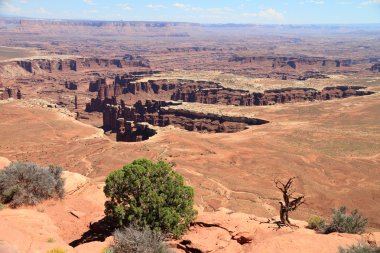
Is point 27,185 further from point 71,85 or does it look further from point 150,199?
point 71,85

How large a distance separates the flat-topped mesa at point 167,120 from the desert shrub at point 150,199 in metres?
48.8

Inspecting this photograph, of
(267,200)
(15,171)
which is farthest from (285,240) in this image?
(267,200)

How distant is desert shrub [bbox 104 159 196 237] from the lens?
1903cm

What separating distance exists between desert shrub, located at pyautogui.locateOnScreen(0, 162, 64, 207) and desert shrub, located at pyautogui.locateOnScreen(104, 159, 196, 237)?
436 cm

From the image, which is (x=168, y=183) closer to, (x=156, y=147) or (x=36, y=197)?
(x=36, y=197)

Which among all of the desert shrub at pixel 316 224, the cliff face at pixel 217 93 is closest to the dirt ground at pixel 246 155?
the desert shrub at pixel 316 224

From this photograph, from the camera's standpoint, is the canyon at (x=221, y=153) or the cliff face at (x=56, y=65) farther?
the cliff face at (x=56, y=65)

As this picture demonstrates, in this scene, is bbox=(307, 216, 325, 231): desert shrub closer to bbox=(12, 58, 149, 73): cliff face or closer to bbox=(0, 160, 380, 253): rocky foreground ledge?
bbox=(0, 160, 380, 253): rocky foreground ledge

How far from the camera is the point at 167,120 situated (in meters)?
82.8

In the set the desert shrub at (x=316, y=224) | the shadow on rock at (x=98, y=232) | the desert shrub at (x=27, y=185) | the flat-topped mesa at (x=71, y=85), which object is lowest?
the flat-topped mesa at (x=71, y=85)

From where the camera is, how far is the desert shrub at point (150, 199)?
1903cm

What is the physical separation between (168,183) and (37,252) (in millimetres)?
7328

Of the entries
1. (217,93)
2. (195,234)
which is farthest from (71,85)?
(195,234)

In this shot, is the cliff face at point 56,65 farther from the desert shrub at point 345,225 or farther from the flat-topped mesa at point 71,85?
the desert shrub at point 345,225
